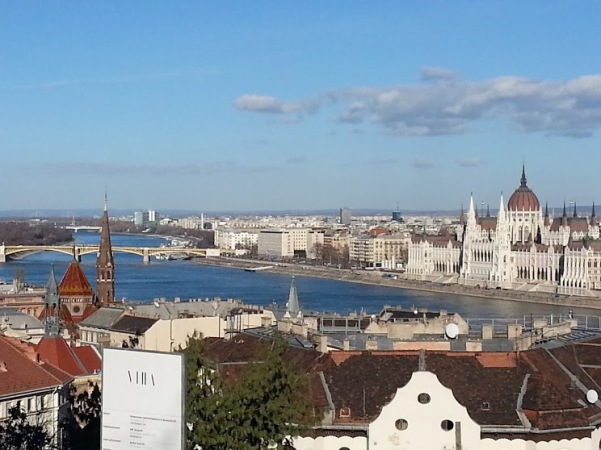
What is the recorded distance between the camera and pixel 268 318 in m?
Result: 21.5

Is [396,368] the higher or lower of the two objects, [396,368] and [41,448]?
the higher

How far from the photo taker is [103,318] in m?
23.1

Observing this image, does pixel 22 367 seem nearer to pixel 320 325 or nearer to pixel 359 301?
pixel 320 325

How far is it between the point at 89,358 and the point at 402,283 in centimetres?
4954

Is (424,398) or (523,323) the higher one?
(424,398)

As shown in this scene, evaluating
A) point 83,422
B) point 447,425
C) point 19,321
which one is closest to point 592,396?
point 447,425

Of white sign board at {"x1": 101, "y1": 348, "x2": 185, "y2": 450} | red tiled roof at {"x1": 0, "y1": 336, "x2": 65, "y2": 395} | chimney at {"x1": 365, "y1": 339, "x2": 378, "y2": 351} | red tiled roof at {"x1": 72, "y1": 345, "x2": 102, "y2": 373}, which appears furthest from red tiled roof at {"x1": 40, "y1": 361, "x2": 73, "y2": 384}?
white sign board at {"x1": 101, "y1": 348, "x2": 185, "y2": 450}

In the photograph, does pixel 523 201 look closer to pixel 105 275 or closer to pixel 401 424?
pixel 105 275

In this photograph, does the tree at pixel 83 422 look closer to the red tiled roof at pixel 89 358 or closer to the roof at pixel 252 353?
the red tiled roof at pixel 89 358

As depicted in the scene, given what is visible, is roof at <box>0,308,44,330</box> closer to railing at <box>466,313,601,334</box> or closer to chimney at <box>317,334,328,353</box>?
railing at <box>466,313,601,334</box>

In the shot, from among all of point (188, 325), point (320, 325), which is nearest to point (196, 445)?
point (320, 325)

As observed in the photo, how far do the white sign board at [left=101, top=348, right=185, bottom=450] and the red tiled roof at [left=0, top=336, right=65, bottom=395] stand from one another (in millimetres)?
5186

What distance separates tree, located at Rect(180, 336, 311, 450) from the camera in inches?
344

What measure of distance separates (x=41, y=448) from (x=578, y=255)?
1978 inches
